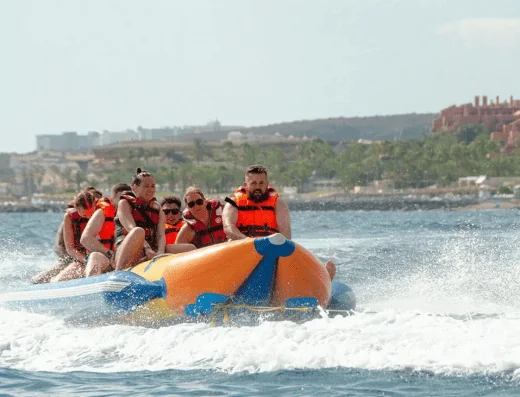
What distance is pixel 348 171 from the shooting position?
12738 centimetres

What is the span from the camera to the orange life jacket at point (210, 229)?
9.44 metres

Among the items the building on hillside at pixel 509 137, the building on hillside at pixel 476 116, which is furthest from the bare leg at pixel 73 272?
the building on hillside at pixel 476 116

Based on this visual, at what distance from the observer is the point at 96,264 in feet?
30.3

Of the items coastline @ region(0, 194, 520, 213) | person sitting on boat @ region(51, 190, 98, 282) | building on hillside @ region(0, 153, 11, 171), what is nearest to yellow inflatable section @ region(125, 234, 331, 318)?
person sitting on boat @ region(51, 190, 98, 282)

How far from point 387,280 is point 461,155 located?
11128 centimetres

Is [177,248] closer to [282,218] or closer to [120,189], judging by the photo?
[120,189]

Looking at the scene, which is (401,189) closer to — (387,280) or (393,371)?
(387,280)

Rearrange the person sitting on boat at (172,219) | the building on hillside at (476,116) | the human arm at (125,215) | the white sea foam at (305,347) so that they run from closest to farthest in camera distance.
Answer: the white sea foam at (305,347), the human arm at (125,215), the person sitting on boat at (172,219), the building on hillside at (476,116)

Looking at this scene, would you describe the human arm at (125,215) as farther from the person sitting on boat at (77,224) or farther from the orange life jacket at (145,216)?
the person sitting on boat at (77,224)

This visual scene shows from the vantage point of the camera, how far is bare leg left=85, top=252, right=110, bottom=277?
9211mm

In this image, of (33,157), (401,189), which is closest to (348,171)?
(401,189)

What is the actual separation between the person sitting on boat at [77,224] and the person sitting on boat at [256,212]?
76.5 inches

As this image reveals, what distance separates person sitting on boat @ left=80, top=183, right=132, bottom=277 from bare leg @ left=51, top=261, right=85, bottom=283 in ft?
1.20

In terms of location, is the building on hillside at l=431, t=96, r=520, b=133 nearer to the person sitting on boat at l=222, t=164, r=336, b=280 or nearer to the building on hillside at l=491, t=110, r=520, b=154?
the building on hillside at l=491, t=110, r=520, b=154
